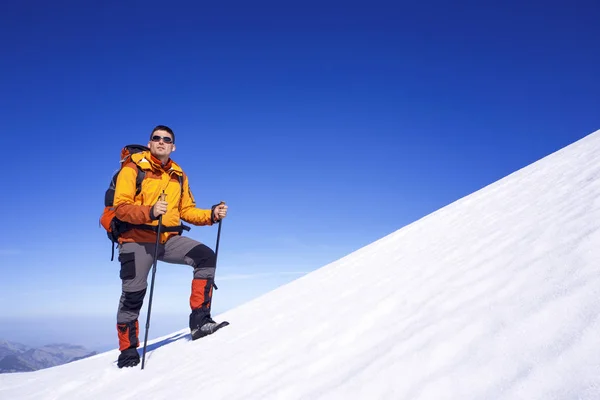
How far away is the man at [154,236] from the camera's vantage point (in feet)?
13.6

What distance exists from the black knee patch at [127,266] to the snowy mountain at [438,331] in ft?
3.16

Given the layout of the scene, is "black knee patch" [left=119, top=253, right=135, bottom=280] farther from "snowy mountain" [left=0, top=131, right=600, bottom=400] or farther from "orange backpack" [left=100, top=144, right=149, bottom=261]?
"snowy mountain" [left=0, top=131, right=600, bottom=400]

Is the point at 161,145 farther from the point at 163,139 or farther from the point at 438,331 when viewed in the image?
the point at 438,331

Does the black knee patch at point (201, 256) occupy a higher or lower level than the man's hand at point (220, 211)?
lower

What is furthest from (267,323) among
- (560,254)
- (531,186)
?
(531,186)

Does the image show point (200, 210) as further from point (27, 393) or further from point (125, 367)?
point (27, 393)

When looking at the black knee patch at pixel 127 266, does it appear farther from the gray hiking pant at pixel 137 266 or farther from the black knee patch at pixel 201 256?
the black knee patch at pixel 201 256

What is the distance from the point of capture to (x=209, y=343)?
4285 millimetres

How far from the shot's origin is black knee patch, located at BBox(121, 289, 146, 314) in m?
A: 4.20

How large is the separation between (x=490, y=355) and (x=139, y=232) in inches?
145

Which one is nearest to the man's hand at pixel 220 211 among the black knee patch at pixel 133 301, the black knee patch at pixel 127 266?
the black knee patch at pixel 127 266

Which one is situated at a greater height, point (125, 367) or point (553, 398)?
point (125, 367)

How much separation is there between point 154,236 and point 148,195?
47cm

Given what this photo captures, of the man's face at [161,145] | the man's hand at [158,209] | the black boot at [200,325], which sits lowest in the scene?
the black boot at [200,325]
